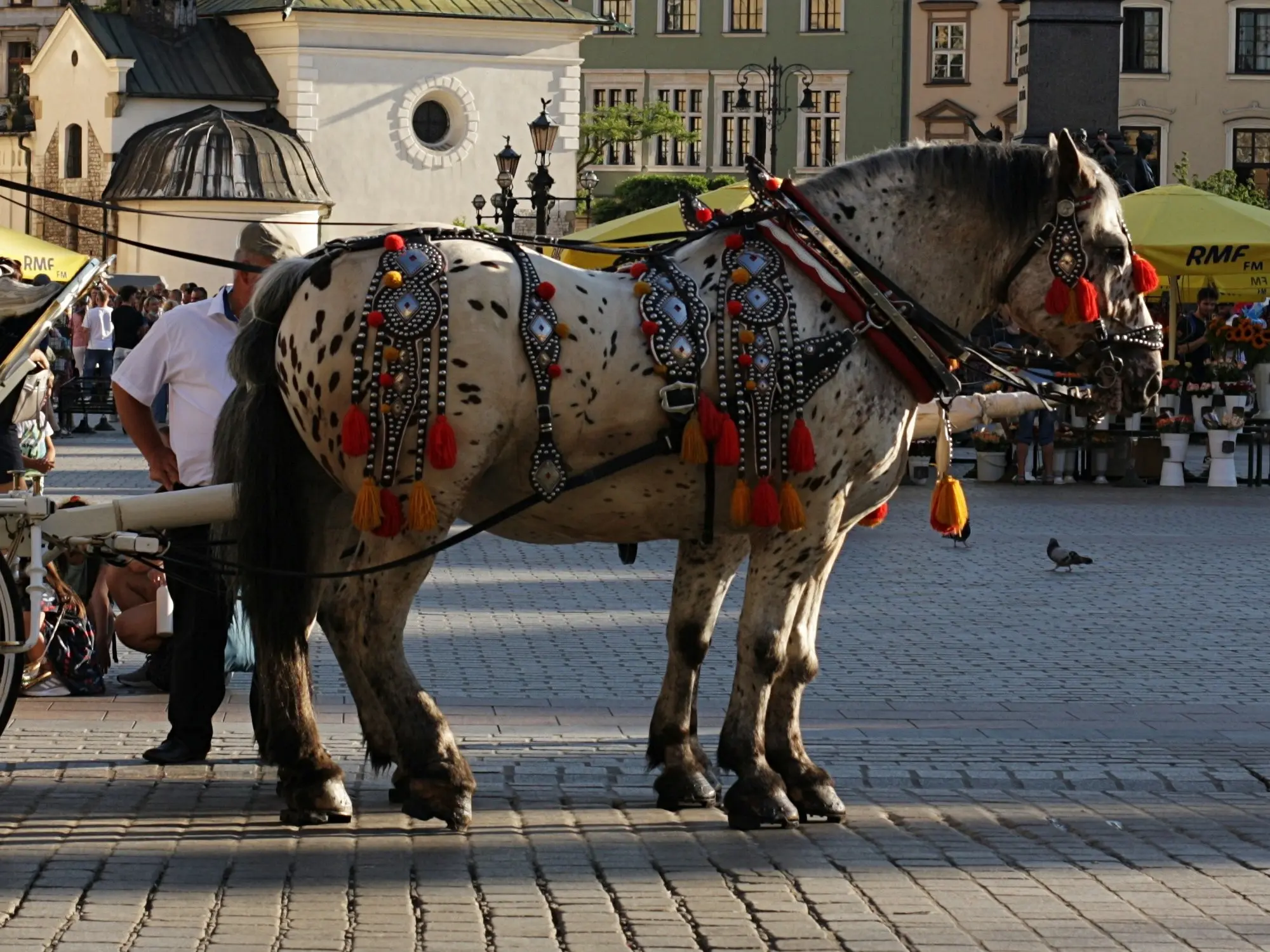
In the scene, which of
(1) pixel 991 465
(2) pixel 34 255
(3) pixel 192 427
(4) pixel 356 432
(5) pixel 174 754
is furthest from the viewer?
(2) pixel 34 255

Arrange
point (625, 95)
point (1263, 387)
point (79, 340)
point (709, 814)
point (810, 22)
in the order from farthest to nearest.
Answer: point (625, 95), point (810, 22), point (79, 340), point (1263, 387), point (709, 814)

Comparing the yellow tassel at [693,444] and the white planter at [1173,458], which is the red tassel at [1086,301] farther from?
the white planter at [1173,458]

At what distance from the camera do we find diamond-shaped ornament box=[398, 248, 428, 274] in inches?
286

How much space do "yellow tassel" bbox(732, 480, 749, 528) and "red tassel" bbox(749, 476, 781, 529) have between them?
0.06 feet

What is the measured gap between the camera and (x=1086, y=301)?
7.85 meters

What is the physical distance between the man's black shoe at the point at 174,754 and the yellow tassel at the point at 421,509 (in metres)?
1.80

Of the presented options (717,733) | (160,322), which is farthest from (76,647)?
(717,733)

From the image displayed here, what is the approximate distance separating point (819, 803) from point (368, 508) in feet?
5.78

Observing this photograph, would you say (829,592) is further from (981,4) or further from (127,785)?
(981,4)

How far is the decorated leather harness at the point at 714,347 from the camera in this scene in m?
7.21

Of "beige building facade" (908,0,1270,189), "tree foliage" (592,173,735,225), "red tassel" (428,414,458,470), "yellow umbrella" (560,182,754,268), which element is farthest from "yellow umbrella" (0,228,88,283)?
"beige building facade" (908,0,1270,189)

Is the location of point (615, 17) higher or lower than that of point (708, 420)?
higher

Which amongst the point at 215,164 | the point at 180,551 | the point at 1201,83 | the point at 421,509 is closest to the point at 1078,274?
the point at 421,509

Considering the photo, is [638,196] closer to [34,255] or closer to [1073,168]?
[34,255]
